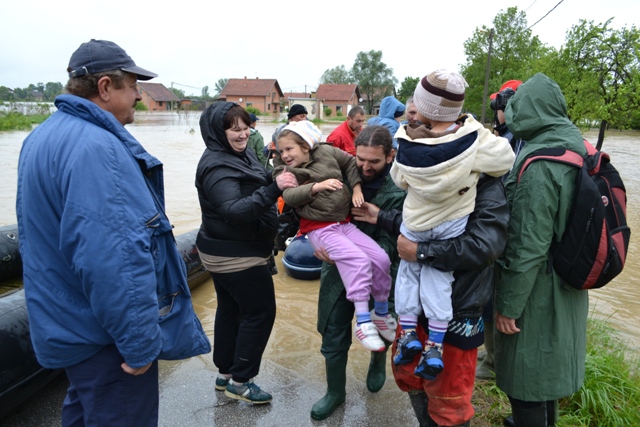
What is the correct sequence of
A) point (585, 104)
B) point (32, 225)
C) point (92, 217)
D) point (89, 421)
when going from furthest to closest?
1. point (585, 104)
2. point (89, 421)
3. point (32, 225)
4. point (92, 217)

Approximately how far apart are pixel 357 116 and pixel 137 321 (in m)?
5.07

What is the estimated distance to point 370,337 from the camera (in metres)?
2.45

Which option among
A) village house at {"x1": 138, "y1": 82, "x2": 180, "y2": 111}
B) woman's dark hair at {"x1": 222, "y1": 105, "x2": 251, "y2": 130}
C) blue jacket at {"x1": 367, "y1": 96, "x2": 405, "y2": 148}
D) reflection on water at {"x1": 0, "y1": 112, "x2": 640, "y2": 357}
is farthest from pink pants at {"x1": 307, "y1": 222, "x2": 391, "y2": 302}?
village house at {"x1": 138, "y1": 82, "x2": 180, "y2": 111}

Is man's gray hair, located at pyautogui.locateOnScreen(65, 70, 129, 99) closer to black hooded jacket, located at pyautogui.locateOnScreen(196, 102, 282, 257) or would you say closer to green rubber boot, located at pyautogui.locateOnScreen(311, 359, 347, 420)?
black hooded jacket, located at pyautogui.locateOnScreen(196, 102, 282, 257)

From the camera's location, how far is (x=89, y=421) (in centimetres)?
175

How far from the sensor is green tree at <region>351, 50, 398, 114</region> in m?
69.2

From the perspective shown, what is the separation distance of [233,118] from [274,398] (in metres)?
1.92

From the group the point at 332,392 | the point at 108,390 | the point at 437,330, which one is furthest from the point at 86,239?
the point at 332,392

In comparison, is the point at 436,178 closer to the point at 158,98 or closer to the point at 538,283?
the point at 538,283

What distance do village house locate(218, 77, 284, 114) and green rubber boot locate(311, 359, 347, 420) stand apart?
63.1 meters

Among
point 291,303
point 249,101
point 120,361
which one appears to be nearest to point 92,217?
point 120,361

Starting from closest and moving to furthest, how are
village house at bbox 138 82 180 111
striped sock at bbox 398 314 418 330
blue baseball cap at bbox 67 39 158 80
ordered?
blue baseball cap at bbox 67 39 158 80 → striped sock at bbox 398 314 418 330 → village house at bbox 138 82 180 111

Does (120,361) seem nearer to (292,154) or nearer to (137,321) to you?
(137,321)

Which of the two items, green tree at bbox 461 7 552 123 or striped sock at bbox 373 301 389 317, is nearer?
striped sock at bbox 373 301 389 317
